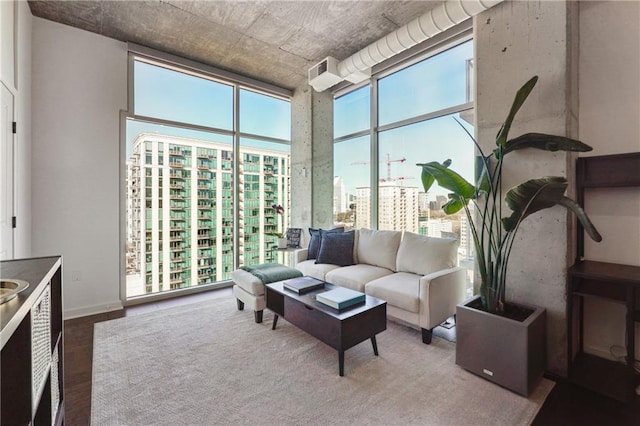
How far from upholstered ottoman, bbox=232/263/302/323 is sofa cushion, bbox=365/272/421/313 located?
938 millimetres

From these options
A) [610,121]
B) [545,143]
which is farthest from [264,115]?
[610,121]

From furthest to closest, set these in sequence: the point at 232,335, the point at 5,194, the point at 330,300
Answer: the point at 232,335, the point at 5,194, the point at 330,300

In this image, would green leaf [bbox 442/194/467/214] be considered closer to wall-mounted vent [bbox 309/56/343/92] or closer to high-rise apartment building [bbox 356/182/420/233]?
high-rise apartment building [bbox 356/182/420/233]

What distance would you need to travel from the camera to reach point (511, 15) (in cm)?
235

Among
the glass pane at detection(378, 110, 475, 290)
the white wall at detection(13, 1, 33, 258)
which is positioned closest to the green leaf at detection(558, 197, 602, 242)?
the glass pane at detection(378, 110, 475, 290)

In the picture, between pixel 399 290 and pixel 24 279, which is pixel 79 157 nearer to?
pixel 24 279

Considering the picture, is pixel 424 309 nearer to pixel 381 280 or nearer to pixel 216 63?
pixel 381 280

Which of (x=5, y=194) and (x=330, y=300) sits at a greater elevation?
(x=5, y=194)

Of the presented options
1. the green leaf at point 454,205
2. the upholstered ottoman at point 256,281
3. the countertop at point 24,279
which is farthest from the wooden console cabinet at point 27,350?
the green leaf at point 454,205

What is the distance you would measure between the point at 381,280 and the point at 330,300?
35.3 inches

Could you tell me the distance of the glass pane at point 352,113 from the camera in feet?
14.3

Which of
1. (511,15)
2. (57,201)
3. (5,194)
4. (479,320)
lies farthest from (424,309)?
(57,201)

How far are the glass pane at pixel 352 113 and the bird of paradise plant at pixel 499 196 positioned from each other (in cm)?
228

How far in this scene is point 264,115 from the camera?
194 inches
